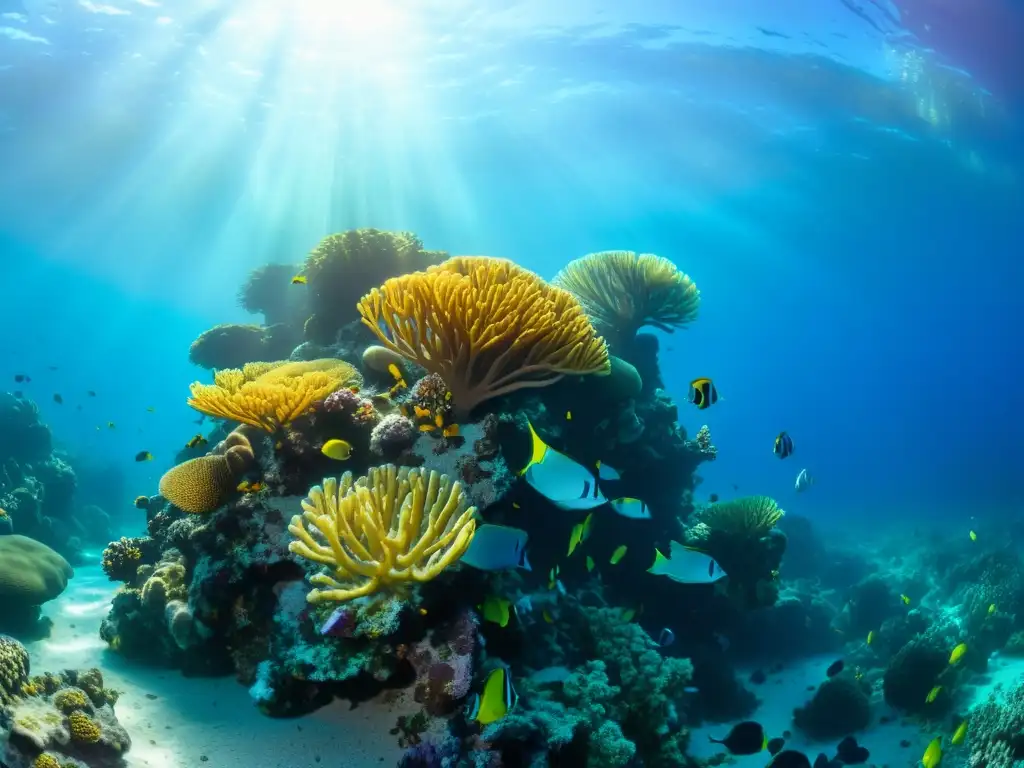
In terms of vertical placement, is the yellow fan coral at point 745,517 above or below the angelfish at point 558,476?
above

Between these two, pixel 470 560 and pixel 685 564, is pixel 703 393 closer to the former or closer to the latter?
pixel 685 564

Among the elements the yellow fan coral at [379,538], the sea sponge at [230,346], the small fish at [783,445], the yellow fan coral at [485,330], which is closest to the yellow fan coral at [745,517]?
the small fish at [783,445]

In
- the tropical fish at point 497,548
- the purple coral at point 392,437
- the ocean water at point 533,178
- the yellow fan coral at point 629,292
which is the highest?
the ocean water at point 533,178

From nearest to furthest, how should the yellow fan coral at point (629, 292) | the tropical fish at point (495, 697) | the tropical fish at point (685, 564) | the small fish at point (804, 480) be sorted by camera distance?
the tropical fish at point (495, 697) → the tropical fish at point (685, 564) → the yellow fan coral at point (629, 292) → the small fish at point (804, 480)

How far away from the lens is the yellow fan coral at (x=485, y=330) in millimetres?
4891

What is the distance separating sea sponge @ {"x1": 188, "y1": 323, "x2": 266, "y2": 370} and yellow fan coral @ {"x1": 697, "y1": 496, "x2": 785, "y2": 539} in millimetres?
11083

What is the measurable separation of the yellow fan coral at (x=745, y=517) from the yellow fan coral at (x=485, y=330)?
502 cm

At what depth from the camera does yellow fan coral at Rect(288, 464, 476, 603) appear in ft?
12.6

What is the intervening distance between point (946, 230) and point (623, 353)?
4507 centimetres

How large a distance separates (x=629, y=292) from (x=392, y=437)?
5.88 metres

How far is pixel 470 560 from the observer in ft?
13.0

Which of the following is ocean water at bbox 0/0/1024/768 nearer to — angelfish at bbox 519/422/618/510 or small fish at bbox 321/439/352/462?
small fish at bbox 321/439/352/462

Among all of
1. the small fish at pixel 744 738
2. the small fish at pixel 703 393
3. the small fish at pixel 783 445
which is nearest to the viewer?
the small fish at pixel 744 738

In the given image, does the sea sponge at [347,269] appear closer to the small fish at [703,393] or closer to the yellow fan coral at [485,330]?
the yellow fan coral at [485,330]
